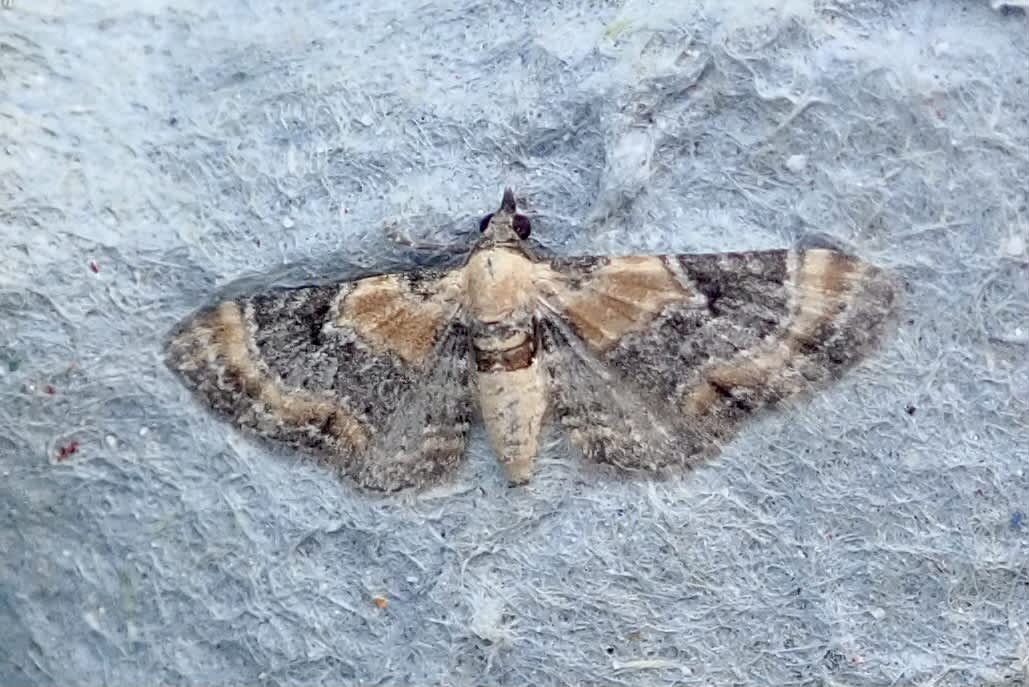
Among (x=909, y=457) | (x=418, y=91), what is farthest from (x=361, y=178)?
(x=909, y=457)

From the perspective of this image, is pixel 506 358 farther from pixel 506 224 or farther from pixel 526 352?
pixel 506 224

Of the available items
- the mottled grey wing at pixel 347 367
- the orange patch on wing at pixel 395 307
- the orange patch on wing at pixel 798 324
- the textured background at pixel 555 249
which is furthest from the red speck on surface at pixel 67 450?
the orange patch on wing at pixel 798 324

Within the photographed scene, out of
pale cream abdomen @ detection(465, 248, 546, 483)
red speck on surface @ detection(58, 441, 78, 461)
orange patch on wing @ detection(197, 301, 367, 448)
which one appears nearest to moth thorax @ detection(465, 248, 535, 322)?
pale cream abdomen @ detection(465, 248, 546, 483)

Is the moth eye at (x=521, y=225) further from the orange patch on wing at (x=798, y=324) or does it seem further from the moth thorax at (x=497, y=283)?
the orange patch on wing at (x=798, y=324)

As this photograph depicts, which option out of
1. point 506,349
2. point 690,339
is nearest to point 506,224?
point 506,349

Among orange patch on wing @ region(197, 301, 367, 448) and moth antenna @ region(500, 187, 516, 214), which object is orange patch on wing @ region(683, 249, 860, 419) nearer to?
moth antenna @ region(500, 187, 516, 214)
